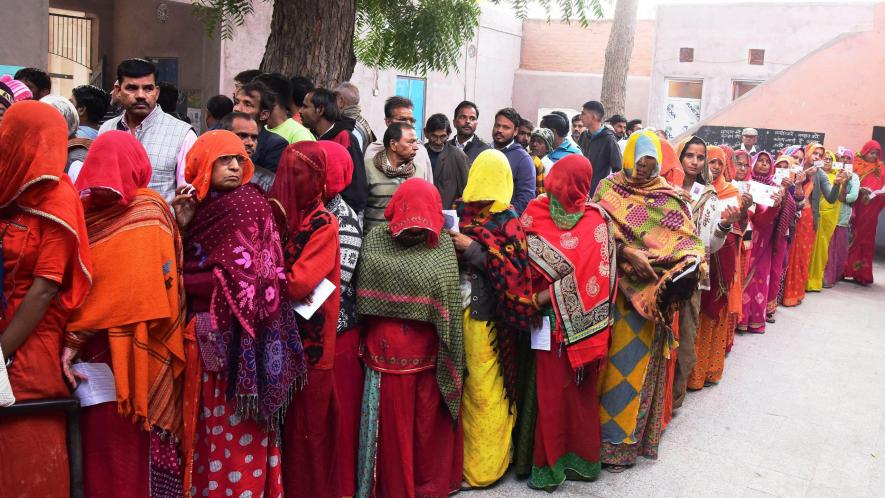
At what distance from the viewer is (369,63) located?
870cm

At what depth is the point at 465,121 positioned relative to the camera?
23.4 ft

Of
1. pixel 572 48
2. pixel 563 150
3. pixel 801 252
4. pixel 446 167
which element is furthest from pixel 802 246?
pixel 572 48

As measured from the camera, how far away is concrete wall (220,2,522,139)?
10477 millimetres

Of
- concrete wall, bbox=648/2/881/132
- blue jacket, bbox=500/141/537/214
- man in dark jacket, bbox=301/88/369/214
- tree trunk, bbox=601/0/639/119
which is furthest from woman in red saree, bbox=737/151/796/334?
concrete wall, bbox=648/2/881/132

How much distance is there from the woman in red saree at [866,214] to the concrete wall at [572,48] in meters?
11.9

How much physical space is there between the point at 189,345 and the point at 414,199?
1.29m

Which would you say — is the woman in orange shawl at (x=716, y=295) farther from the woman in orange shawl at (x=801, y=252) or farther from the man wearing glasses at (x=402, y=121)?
the woman in orange shawl at (x=801, y=252)

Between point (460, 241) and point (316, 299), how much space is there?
0.96 m

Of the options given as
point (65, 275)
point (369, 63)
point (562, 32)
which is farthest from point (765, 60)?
point (65, 275)

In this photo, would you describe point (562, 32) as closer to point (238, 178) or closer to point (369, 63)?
point (369, 63)

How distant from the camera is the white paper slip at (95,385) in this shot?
9.99 ft

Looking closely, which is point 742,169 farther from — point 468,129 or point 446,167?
point 446,167

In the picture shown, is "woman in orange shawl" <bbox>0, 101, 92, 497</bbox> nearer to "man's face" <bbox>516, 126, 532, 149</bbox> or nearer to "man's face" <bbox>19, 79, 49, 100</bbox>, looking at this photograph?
"man's face" <bbox>19, 79, 49, 100</bbox>

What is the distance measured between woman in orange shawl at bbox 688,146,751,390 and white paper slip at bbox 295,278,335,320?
381cm
